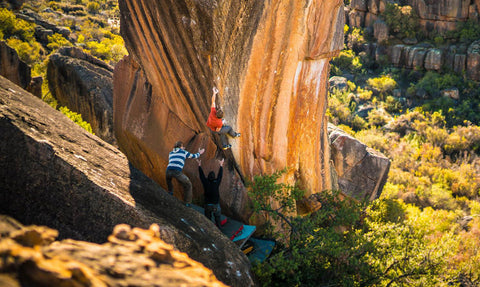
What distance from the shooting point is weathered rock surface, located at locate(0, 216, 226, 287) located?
1699 mm

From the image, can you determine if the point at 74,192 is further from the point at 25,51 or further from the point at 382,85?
the point at 382,85

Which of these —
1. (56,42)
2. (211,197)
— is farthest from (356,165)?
(56,42)

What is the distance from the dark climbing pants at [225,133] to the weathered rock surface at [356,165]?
8003 mm

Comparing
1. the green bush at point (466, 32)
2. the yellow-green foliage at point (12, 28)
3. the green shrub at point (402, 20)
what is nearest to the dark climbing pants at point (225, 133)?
the yellow-green foliage at point (12, 28)

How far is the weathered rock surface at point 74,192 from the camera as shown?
12.2 ft

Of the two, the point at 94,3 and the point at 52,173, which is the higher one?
the point at 94,3

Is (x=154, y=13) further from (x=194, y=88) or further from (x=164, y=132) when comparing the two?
(x=164, y=132)

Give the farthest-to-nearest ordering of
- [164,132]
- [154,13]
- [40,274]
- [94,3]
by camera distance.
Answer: [94,3], [164,132], [154,13], [40,274]

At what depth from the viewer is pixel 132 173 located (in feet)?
18.3

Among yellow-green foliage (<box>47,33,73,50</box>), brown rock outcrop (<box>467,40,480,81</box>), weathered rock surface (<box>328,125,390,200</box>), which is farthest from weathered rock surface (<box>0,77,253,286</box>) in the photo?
brown rock outcrop (<box>467,40,480,81</box>)

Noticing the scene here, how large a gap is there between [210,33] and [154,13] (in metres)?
1.52

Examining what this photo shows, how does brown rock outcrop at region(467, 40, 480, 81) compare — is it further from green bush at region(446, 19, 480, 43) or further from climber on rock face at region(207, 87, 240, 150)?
climber on rock face at region(207, 87, 240, 150)

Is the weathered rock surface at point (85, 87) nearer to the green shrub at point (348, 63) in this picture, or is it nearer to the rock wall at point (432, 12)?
the green shrub at point (348, 63)

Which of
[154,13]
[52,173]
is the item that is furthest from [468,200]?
[52,173]
